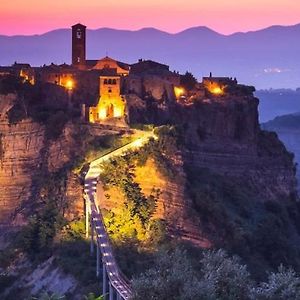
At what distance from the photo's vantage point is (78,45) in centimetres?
3962

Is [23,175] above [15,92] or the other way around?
the other way around

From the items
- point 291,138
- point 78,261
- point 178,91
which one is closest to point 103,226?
point 78,261

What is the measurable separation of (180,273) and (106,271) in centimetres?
917

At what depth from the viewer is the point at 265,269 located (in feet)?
99.6

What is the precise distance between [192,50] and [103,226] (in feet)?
396

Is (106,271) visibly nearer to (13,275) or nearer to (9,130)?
(13,275)

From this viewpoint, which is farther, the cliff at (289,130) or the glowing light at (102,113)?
the cliff at (289,130)

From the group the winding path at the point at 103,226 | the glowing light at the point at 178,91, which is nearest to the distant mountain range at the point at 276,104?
the glowing light at the point at 178,91

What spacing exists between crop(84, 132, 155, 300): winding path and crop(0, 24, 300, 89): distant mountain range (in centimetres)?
4918

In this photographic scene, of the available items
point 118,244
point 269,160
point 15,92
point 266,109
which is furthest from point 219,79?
point 266,109

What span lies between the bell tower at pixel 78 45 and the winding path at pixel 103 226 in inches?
329

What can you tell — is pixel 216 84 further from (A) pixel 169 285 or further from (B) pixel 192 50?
(B) pixel 192 50

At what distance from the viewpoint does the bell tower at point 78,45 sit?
39375 mm

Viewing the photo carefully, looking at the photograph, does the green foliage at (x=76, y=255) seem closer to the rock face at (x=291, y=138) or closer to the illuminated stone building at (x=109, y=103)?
the illuminated stone building at (x=109, y=103)
